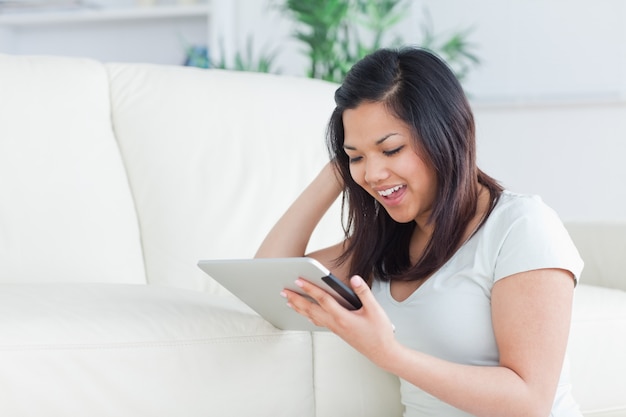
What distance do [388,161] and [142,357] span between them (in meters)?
0.50

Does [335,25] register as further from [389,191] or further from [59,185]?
[389,191]

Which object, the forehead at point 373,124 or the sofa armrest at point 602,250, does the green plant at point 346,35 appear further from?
the forehead at point 373,124

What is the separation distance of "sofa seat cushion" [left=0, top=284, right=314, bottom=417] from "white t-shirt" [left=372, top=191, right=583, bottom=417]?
0.84ft

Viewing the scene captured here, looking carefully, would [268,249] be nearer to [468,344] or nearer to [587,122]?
[468,344]

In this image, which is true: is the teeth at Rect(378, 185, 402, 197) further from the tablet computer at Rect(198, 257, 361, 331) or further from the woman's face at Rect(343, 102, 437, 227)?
the tablet computer at Rect(198, 257, 361, 331)

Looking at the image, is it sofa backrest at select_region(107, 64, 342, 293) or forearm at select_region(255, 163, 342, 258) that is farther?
sofa backrest at select_region(107, 64, 342, 293)

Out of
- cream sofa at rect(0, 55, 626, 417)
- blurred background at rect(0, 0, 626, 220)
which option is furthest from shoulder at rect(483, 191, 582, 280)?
blurred background at rect(0, 0, 626, 220)

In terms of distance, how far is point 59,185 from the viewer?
6.43 ft

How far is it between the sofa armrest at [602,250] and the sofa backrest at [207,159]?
58 cm

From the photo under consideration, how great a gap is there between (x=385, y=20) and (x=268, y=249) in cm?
187

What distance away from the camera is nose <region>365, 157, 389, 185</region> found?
1315 millimetres

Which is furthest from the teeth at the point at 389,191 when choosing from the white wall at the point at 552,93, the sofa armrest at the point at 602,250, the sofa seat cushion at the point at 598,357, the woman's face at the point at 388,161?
the white wall at the point at 552,93

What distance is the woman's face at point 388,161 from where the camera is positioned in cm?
131

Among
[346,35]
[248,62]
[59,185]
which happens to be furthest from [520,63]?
[59,185]
